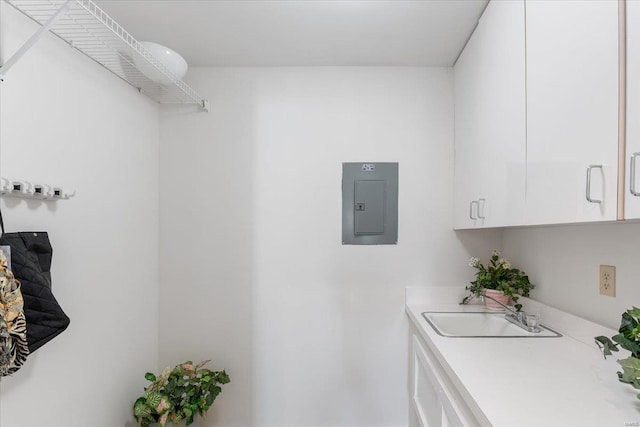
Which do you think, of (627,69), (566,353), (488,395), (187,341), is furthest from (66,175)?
(566,353)

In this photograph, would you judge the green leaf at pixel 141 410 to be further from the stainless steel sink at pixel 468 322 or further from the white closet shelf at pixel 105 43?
the white closet shelf at pixel 105 43

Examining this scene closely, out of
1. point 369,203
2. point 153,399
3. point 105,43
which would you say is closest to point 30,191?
point 105,43

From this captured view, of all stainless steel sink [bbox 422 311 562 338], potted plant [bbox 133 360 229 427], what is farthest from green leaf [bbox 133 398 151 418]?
stainless steel sink [bbox 422 311 562 338]

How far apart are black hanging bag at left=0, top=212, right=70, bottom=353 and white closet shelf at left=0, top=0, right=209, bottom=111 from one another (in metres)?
0.62

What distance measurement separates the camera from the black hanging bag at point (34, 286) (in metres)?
1.04

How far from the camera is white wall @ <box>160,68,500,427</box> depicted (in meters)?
2.00

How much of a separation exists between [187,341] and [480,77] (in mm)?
2193

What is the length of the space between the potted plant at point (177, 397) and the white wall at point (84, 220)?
0.15m

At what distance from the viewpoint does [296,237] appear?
2021mm

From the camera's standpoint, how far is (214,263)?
203cm

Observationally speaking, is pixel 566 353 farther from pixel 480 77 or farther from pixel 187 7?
pixel 187 7

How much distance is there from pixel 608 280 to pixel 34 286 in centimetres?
199

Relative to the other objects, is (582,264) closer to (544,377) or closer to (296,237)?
(544,377)

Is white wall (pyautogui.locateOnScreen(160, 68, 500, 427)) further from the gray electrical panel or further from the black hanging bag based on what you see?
the black hanging bag
